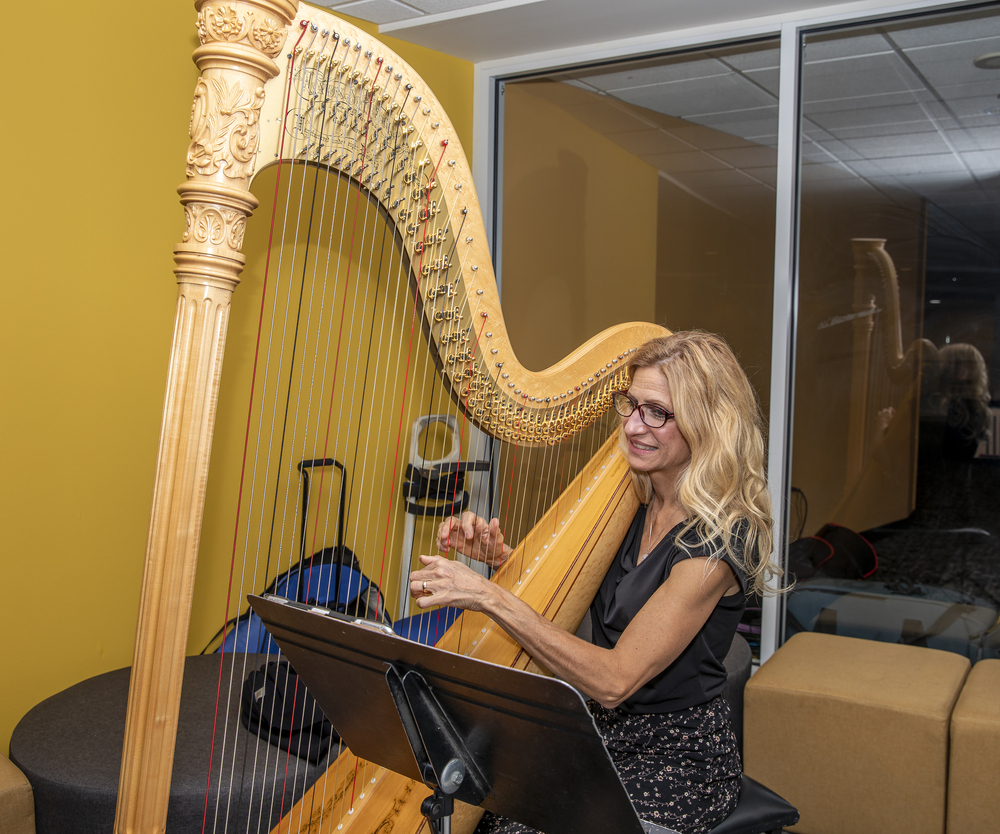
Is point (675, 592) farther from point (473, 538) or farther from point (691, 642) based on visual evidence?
point (473, 538)

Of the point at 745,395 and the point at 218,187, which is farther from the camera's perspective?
the point at 745,395

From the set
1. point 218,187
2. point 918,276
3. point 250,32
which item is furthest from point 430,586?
point 918,276

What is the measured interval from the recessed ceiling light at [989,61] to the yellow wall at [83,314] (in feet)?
7.97

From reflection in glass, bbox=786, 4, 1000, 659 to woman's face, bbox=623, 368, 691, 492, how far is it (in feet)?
5.31

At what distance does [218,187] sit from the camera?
97 cm

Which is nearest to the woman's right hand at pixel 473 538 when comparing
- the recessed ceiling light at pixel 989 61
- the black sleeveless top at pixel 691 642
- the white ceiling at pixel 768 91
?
the black sleeveless top at pixel 691 642

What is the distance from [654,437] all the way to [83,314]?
1.62 metres

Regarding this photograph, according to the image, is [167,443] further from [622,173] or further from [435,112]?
[622,173]

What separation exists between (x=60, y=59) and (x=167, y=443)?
6.00ft

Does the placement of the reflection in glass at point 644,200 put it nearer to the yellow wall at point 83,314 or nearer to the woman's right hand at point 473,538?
the yellow wall at point 83,314

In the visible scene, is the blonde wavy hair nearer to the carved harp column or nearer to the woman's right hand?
the woman's right hand

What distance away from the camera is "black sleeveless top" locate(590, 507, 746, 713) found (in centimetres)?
159

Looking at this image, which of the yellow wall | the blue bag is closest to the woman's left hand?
the blue bag

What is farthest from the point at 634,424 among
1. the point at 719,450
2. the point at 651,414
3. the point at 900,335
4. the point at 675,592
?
the point at 900,335
